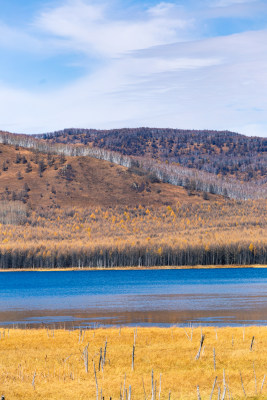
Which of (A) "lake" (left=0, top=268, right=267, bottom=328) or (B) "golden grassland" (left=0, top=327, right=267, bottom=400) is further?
(A) "lake" (left=0, top=268, right=267, bottom=328)

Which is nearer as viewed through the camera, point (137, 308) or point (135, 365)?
point (135, 365)

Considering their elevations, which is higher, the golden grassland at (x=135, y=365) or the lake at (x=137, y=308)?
the golden grassland at (x=135, y=365)

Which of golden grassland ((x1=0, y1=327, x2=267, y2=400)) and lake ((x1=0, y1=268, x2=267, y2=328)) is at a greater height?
golden grassland ((x1=0, y1=327, x2=267, y2=400))

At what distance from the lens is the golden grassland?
31.0 metres

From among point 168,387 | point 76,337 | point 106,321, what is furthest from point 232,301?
point 168,387

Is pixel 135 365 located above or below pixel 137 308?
above

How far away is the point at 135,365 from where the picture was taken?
36.6 metres

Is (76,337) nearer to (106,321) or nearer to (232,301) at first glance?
(106,321)

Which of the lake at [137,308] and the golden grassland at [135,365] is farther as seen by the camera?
the lake at [137,308]

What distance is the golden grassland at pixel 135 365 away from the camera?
30953 millimetres

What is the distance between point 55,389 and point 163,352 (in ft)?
35.5

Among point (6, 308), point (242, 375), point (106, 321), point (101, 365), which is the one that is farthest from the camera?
point (6, 308)

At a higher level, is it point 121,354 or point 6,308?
point 121,354

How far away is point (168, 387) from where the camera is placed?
31.8 meters
